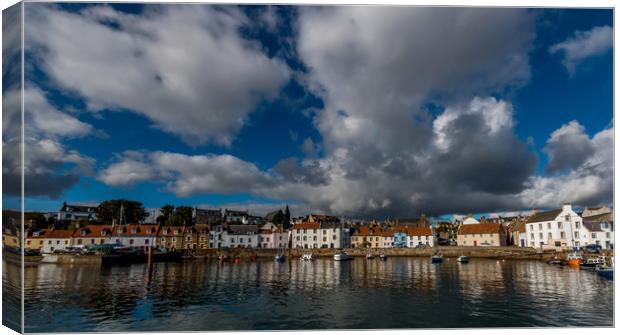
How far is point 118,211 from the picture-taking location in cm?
8450

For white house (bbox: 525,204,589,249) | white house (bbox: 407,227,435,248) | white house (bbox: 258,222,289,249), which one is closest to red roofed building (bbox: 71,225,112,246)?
white house (bbox: 258,222,289,249)

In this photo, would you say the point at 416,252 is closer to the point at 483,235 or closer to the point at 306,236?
the point at 483,235

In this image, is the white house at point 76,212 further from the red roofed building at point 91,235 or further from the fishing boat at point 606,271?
the fishing boat at point 606,271

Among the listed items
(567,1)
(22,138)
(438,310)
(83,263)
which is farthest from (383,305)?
(83,263)

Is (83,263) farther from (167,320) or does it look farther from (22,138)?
(22,138)

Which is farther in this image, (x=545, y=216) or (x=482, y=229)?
(x=482, y=229)

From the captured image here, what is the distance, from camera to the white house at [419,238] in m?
81.7

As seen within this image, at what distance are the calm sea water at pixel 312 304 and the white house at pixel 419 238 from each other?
2109 inches

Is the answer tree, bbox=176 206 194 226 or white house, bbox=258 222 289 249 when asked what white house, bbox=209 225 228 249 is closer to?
white house, bbox=258 222 289 249

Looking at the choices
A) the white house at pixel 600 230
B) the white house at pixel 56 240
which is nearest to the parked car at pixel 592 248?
the white house at pixel 600 230

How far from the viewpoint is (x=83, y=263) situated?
44938 millimetres

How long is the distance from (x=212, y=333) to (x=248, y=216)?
11588 centimetres

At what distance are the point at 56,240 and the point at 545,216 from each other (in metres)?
81.5

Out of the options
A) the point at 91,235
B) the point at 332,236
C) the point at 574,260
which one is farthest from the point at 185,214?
the point at 574,260
